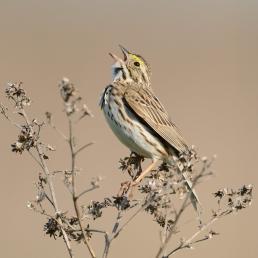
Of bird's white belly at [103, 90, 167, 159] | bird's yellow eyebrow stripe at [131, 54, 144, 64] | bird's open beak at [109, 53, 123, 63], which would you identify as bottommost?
bird's white belly at [103, 90, 167, 159]

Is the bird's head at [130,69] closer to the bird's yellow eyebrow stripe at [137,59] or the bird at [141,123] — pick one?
the bird's yellow eyebrow stripe at [137,59]

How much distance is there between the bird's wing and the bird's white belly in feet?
0.22

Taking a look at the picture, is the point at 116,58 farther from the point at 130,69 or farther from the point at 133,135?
the point at 133,135

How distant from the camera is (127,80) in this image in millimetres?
6086

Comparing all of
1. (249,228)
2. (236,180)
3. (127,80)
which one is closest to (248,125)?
(236,180)

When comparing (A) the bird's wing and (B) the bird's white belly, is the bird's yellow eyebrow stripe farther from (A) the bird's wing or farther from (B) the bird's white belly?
(B) the bird's white belly

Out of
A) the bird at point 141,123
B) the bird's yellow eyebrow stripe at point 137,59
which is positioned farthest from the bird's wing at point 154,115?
the bird's yellow eyebrow stripe at point 137,59

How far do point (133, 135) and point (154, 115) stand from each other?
337 mm

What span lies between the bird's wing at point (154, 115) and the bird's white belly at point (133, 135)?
0.07 metres

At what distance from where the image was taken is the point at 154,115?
227 inches

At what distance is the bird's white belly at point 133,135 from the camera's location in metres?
5.49

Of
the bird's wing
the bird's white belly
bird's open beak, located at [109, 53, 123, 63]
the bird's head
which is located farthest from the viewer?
the bird's head

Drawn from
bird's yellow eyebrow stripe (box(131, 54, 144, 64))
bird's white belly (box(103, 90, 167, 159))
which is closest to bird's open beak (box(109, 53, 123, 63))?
bird's yellow eyebrow stripe (box(131, 54, 144, 64))

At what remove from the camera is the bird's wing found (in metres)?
5.60
